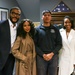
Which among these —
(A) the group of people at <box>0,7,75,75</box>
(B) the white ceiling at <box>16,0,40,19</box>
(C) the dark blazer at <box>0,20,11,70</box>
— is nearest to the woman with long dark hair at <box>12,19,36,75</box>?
(A) the group of people at <box>0,7,75,75</box>

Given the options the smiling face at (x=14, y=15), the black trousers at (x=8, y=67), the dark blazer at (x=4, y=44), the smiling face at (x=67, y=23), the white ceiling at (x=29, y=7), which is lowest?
the black trousers at (x=8, y=67)

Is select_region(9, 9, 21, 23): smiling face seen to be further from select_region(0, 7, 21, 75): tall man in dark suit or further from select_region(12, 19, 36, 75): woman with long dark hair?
select_region(12, 19, 36, 75): woman with long dark hair

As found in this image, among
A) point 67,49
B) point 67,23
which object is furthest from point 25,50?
point 67,23

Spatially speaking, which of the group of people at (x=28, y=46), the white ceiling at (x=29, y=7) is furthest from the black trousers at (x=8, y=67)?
the white ceiling at (x=29, y=7)

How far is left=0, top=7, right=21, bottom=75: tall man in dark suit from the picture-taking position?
282 cm

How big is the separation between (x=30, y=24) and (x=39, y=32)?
0.66 ft

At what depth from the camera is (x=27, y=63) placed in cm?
290

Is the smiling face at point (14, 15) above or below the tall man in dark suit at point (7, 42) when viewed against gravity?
above

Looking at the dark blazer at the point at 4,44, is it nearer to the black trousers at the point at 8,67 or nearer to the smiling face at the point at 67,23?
the black trousers at the point at 8,67

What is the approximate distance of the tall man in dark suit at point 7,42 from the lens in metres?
2.82

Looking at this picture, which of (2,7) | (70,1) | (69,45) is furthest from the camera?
(2,7)

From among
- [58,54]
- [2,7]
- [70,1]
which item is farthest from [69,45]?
[2,7]

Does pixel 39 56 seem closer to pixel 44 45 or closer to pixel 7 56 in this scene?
pixel 44 45

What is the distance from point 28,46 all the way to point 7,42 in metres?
0.34
